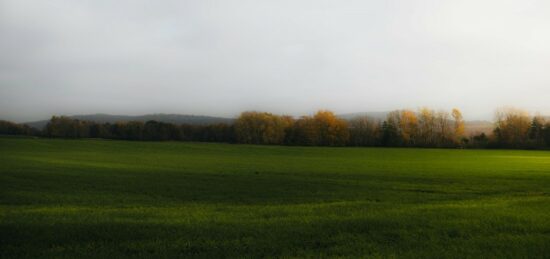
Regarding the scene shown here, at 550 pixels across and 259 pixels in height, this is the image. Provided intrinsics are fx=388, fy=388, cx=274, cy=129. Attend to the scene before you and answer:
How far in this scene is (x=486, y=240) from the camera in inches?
368

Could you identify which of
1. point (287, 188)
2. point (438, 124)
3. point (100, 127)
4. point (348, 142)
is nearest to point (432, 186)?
point (287, 188)

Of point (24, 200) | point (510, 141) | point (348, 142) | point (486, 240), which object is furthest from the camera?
point (348, 142)

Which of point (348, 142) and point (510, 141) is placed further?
point (348, 142)

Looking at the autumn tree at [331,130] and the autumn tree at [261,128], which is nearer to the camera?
the autumn tree at [331,130]

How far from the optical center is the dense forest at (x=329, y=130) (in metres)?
116

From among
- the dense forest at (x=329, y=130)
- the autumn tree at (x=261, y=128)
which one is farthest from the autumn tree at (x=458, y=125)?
the autumn tree at (x=261, y=128)

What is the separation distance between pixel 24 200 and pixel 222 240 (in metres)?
13.7

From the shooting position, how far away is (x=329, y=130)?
121 m

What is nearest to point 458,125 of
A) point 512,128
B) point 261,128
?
point 512,128

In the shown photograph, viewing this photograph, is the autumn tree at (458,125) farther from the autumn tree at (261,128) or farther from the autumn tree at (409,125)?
the autumn tree at (261,128)

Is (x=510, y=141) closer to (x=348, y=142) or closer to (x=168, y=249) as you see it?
(x=348, y=142)

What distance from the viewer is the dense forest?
11594cm

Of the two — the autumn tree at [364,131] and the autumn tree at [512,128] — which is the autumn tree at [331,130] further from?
the autumn tree at [512,128]

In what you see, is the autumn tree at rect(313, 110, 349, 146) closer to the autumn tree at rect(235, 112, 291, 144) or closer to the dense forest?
the dense forest
